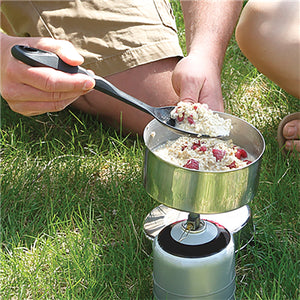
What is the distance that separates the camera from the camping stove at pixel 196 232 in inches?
42.9

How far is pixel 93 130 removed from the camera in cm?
192

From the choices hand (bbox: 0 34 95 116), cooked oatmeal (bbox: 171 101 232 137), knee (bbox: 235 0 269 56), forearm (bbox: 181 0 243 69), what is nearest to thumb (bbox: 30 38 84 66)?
hand (bbox: 0 34 95 116)

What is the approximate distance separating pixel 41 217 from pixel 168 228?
466 millimetres

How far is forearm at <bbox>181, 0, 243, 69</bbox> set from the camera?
1757 mm

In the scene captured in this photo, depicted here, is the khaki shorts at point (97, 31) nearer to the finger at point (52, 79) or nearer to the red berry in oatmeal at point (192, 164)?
the finger at point (52, 79)

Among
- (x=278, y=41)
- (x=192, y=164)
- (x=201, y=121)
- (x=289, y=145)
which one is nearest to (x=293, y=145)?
(x=289, y=145)

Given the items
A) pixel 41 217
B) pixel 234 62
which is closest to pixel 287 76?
pixel 234 62

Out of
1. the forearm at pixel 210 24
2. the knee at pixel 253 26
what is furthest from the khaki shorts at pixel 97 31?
the knee at pixel 253 26

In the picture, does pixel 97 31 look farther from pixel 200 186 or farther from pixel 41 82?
pixel 200 186

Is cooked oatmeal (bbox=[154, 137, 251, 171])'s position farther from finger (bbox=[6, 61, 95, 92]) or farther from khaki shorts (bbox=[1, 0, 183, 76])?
khaki shorts (bbox=[1, 0, 183, 76])

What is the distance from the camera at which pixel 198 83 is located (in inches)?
60.7

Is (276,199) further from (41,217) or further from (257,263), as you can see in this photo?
(41,217)

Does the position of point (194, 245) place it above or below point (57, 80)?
below

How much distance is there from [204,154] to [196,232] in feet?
0.58
